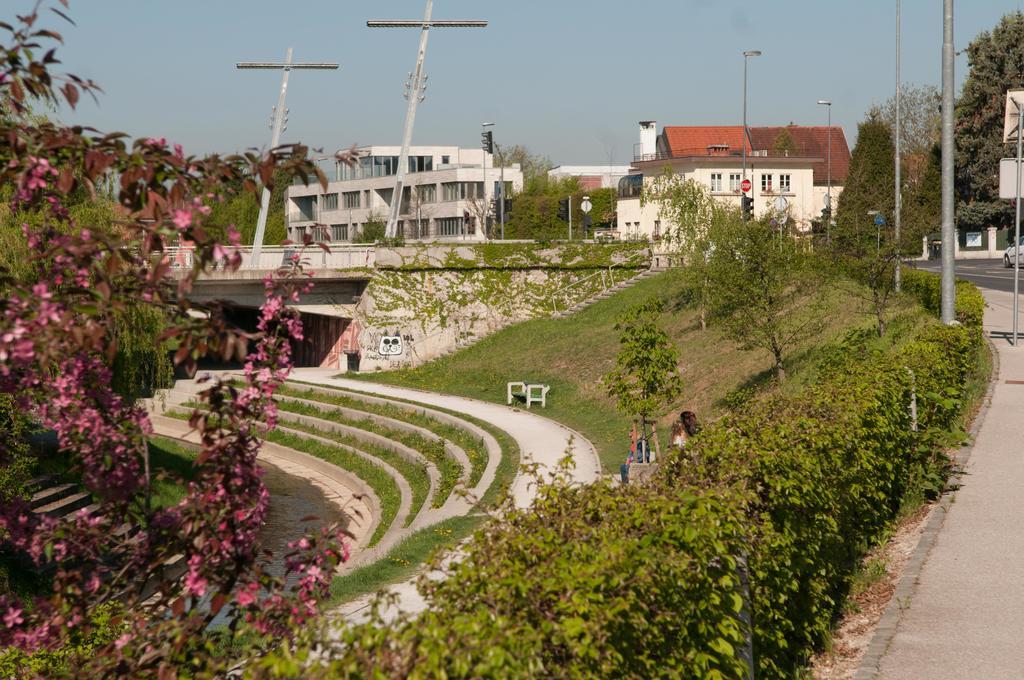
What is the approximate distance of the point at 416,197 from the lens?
93250 mm

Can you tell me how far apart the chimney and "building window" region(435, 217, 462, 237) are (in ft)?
50.8

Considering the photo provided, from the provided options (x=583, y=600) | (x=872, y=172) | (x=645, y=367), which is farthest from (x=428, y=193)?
(x=583, y=600)

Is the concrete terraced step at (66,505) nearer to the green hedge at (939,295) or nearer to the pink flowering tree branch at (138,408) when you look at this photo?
the pink flowering tree branch at (138,408)

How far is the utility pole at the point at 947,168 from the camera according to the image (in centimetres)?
2009

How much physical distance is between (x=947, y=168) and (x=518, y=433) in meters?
12.5

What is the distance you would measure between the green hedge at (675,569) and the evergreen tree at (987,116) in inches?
2547

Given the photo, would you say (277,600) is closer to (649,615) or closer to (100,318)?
(100,318)

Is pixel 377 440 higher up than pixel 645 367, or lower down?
lower down

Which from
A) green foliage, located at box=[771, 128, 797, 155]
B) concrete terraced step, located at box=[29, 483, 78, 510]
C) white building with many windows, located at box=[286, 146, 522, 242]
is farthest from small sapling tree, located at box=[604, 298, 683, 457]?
white building with many windows, located at box=[286, 146, 522, 242]

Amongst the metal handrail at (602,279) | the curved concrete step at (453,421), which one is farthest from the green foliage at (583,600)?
the metal handrail at (602,279)

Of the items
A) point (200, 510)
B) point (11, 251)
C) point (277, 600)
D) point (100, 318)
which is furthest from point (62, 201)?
point (11, 251)

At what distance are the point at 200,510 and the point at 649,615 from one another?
2.33 meters

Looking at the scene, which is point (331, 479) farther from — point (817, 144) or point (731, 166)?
point (817, 144)

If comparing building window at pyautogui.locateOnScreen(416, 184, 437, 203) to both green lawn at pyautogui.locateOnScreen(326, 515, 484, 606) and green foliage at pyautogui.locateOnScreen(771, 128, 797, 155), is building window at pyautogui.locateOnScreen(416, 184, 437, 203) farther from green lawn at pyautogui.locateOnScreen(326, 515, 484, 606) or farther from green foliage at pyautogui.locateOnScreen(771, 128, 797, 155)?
green lawn at pyautogui.locateOnScreen(326, 515, 484, 606)
